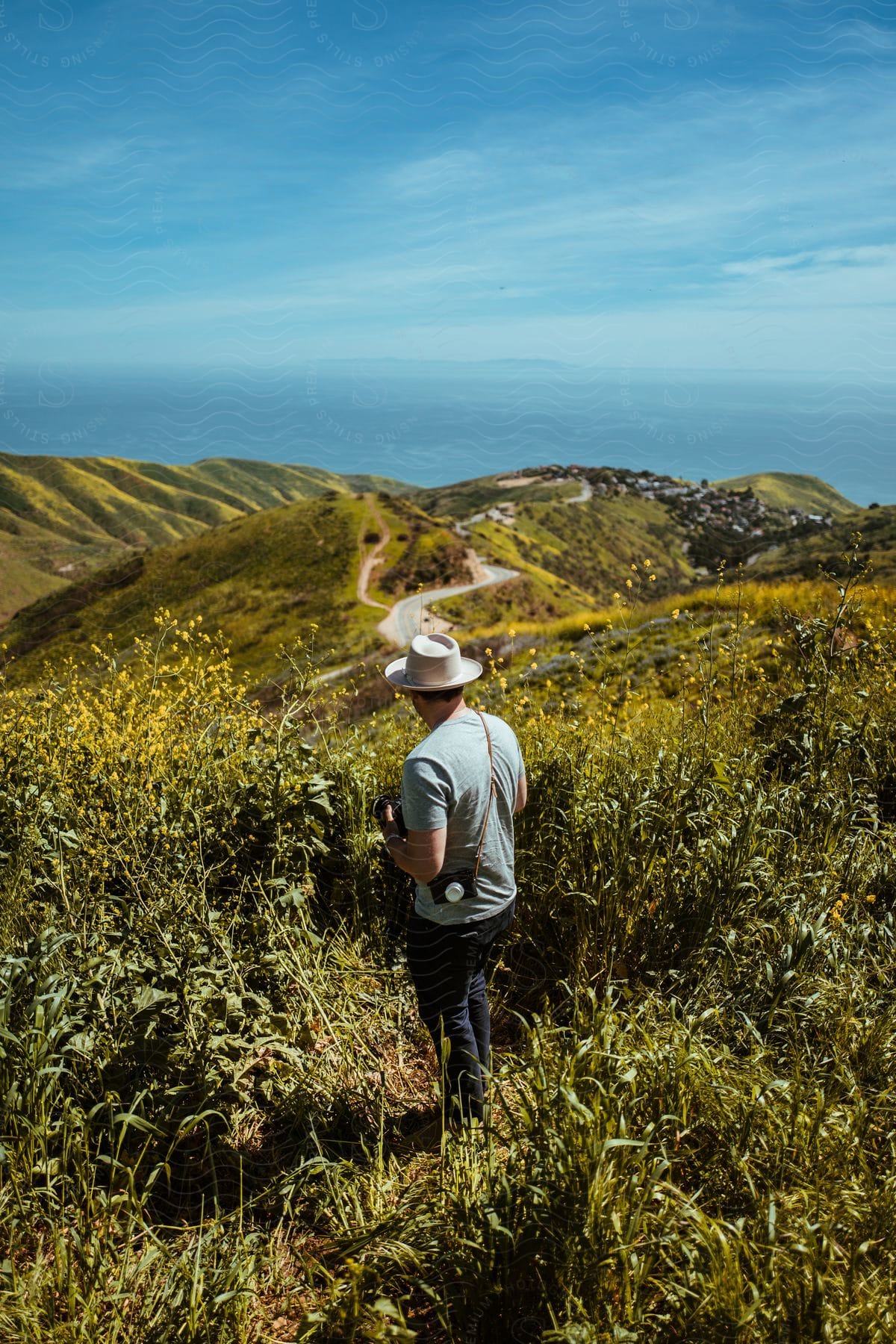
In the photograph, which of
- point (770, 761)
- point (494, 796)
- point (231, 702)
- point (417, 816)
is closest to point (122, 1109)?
point (417, 816)

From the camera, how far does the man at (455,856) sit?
3.05m

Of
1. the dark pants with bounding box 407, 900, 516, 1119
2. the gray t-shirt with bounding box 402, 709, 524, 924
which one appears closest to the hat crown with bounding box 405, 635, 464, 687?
the gray t-shirt with bounding box 402, 709, 524, 924

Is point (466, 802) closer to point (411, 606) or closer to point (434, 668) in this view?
point (434, 668)

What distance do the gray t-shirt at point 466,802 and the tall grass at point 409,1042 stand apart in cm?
54

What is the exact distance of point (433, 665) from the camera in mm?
3152

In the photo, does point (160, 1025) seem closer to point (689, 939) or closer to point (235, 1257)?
point (235, 1257)

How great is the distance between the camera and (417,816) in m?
3.01

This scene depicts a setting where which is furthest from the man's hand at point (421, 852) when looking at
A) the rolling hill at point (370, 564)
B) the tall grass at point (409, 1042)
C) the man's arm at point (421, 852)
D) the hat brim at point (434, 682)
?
the rolling hill at point (370, 564)

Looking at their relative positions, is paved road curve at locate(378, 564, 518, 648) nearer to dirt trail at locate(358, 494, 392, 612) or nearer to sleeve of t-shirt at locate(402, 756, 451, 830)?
dirt trail at locate(358, 494, 392, 612)

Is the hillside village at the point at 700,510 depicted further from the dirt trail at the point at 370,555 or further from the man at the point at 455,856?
the man at the point at 455,856

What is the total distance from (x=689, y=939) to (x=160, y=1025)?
8.10ft

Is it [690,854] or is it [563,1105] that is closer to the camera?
[563,1105]

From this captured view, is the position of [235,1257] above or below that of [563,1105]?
below

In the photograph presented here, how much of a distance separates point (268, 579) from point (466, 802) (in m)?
88.2
